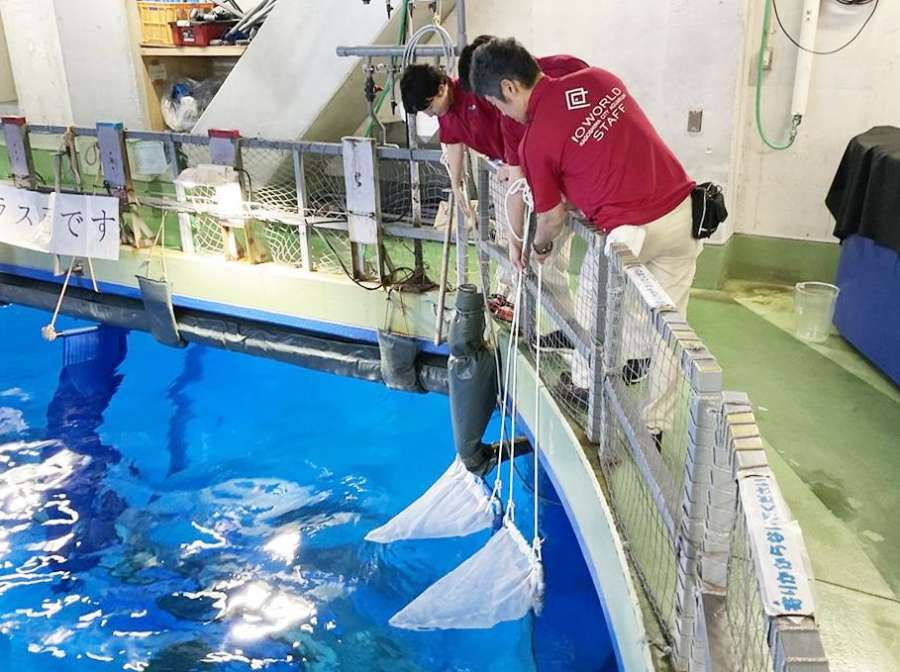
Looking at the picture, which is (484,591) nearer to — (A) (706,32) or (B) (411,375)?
(B) (411,375)

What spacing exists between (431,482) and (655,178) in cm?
265

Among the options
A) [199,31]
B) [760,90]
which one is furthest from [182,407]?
[760,90]

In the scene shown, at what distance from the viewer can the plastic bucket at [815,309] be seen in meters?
3.67

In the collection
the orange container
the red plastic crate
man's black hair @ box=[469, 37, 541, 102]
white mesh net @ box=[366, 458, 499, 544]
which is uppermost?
the orange container

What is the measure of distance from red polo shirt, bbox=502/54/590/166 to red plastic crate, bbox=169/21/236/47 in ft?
13.8

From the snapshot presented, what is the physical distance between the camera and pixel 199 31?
20.7 ft

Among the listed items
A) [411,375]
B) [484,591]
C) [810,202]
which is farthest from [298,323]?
[810,202]

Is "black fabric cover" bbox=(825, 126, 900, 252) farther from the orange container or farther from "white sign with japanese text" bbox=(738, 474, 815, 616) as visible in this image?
the orange container

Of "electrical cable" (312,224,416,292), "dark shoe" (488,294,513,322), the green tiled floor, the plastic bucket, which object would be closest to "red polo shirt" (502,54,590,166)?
"dark shoe" (488,294,513,322)

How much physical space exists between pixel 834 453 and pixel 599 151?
141 cm

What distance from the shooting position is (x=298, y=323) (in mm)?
4867

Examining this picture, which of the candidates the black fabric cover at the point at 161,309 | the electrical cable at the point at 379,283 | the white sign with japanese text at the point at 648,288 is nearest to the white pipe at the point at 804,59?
the electrical cable at the point at 379,283

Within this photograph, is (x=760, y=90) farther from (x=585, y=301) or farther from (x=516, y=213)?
(x=585, y=301)

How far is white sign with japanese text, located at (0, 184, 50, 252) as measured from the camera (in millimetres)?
5344
